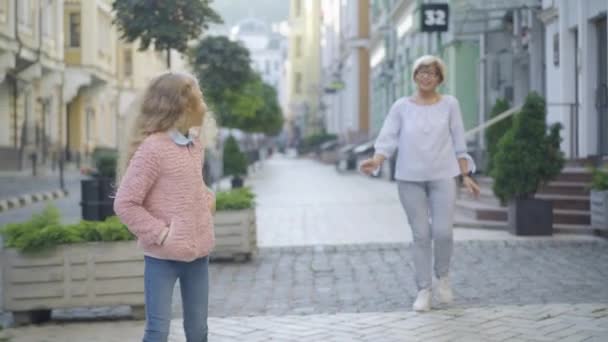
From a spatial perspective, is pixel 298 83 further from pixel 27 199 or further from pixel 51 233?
pixel 51 233

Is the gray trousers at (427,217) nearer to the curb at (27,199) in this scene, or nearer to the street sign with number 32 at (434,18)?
the curb at (27,199)

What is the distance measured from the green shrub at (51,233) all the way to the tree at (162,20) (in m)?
7.09

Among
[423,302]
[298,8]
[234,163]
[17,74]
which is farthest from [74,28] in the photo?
[298,8]

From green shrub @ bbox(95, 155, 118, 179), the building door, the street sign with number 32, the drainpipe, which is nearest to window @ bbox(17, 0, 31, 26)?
the drainpipe

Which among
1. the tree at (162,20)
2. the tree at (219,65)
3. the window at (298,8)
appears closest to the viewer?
the tree at (162,20)

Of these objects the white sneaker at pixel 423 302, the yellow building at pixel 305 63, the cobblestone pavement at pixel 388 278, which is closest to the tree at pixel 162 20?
the cobblestone pavement at pixel 388 278

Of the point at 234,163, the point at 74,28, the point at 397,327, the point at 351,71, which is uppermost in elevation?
the point at 351,71

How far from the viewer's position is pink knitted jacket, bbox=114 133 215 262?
400 cm

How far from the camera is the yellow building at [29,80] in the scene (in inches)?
982

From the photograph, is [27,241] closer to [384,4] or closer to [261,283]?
[261,283]

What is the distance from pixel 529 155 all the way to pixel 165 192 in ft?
27.1

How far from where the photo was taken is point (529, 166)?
1162cm

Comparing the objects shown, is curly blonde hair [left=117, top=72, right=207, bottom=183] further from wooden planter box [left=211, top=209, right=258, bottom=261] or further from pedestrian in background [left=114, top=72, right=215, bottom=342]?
wooden planter box [left=211, top=209, right=258, bottom=261]

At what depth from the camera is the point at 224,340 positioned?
6.16 m
